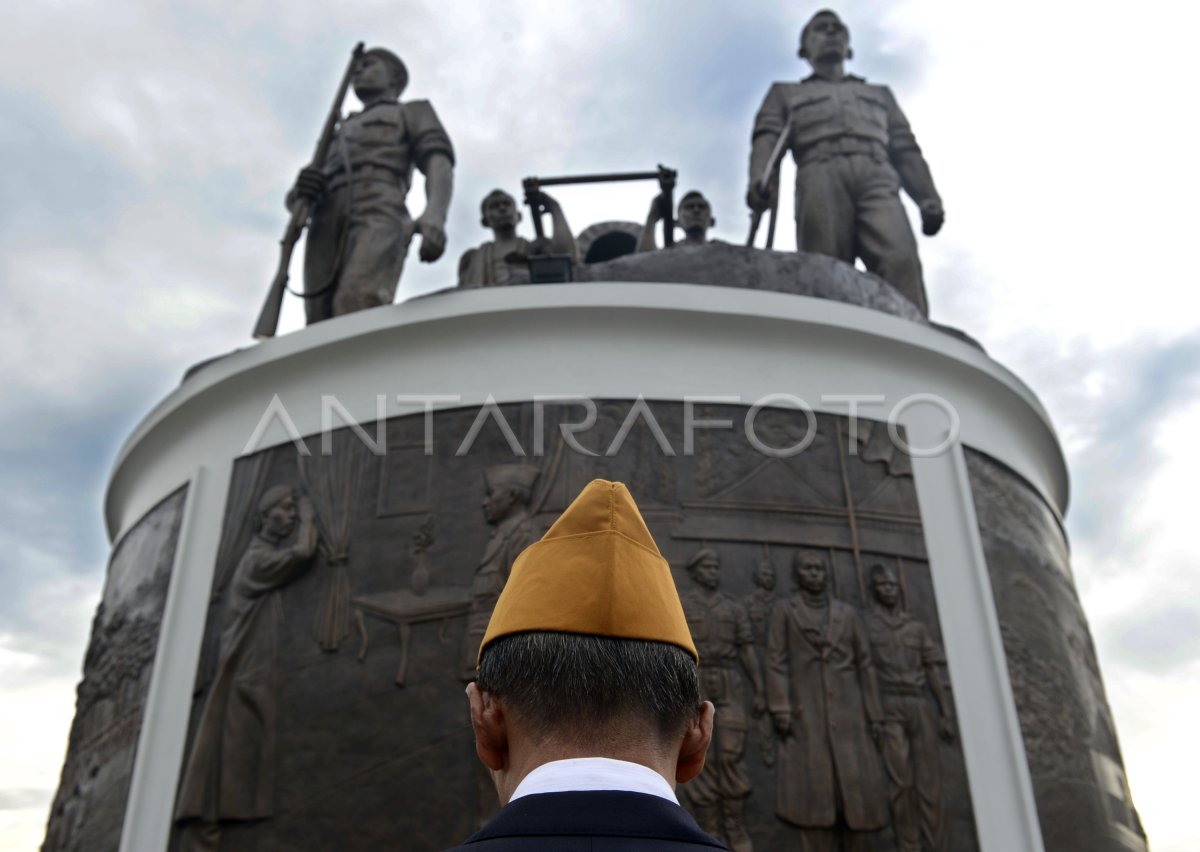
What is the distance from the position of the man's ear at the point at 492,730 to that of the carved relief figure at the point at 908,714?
4875 millimetres

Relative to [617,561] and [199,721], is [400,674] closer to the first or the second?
[199,721]

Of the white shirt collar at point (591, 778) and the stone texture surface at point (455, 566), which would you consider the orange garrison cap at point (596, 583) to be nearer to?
the white shirt collar at point (591, 778)

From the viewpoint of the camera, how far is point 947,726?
6383 mm

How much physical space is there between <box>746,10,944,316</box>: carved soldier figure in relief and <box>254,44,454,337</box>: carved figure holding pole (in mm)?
2659

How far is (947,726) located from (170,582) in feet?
15.3

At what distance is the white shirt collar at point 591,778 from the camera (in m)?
1.54

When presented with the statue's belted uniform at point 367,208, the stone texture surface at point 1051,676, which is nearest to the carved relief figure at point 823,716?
the stone texture surface at point 1051,676

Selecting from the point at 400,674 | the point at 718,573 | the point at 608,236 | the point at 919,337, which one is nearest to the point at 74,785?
the point at 400,674

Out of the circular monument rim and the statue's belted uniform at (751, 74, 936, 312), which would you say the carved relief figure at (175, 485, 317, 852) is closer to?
the circular monument rim

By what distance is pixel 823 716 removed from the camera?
623 cm

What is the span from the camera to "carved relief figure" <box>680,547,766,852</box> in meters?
5.93

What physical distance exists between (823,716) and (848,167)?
16.2ft

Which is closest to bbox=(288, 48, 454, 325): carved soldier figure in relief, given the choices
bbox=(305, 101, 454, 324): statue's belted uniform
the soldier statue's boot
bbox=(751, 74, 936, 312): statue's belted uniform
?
bbox=(305, 101, 454, 324): statue's belted uniform

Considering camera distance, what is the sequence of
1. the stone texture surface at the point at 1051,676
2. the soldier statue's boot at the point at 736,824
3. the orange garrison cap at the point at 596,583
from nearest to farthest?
the orange garrison cap at the point at 596,583 < the soldier statue's boot at the point at 736,824 < the stone texture surface at the point at 1051,676
